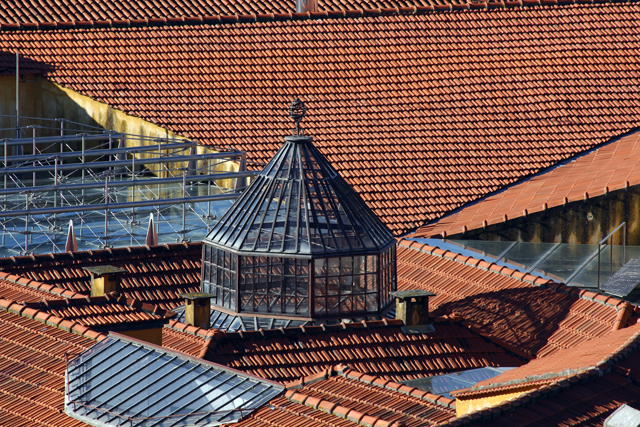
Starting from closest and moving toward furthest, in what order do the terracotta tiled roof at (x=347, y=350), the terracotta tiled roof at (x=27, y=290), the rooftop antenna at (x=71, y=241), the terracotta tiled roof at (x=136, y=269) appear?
the terracotta tiled roof at (x=347, y=350) → the terracotta tiled roof at (x=27, y=290) → the terracotta tiled roof at (x=136, y=269) → the rooftop antenna at (x=71, y=241)

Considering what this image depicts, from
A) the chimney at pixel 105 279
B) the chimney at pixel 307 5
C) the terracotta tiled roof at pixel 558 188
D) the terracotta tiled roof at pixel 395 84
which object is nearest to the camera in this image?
the chimney at pixel 105 279

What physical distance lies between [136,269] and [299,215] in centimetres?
545

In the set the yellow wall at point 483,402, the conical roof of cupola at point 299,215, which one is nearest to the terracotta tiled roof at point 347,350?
the conical roof of cupola at point 299,215

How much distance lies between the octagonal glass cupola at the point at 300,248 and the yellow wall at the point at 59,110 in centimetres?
1342

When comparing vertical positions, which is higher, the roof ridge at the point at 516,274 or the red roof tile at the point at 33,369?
the roof ridge at the point at 516,274

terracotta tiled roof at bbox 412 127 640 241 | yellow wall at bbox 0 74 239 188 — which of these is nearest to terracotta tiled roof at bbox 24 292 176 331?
terracotta tiled roof at bbox 412 127 640 241

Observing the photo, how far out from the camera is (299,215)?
25828 mm

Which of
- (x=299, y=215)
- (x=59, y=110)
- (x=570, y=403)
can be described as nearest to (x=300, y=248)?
(x=299, y=215)

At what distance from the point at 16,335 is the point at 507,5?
85.9 feet

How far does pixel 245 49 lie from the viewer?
4225 cm

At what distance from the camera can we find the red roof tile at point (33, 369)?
2000 cm

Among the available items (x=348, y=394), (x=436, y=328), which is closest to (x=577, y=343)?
(x=436, y=328)

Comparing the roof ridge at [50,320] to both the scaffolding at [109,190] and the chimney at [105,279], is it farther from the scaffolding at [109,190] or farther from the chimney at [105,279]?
the scaffolding at [109,190]

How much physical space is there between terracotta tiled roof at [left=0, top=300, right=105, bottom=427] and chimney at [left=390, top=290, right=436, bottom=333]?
6690 mm
